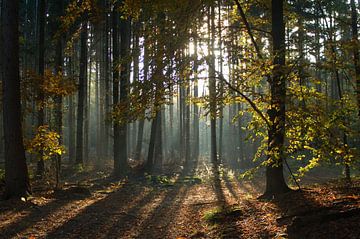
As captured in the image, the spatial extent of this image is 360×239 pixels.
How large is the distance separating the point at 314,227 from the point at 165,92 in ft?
13.0

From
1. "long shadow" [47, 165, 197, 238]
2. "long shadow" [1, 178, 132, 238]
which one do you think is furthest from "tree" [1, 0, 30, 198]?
"long shadow" [47, 165, 197, 238]

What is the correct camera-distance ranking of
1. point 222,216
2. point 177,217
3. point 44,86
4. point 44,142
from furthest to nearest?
point 44,86
point 44,142
point 177,217
point 222,216

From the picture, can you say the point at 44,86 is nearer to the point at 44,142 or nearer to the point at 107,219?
the point at 44,142

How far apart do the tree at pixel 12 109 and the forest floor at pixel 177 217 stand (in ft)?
2.12

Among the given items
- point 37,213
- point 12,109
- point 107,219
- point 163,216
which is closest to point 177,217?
point 163,216

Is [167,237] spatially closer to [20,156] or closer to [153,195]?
[20,156]

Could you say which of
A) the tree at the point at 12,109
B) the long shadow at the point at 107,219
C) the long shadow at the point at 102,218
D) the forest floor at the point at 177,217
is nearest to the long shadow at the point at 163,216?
the forest floor at the point at 177,217

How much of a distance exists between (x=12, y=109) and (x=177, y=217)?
5.19m

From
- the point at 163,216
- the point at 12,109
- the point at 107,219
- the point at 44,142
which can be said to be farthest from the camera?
the point at 44,142

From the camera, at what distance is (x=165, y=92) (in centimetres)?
775

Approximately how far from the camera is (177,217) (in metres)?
9.16

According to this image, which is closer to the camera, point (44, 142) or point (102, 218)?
point (102, 218)

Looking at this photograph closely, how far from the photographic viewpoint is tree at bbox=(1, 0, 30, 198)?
378 inches

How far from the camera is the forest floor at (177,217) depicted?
18.4 feet
